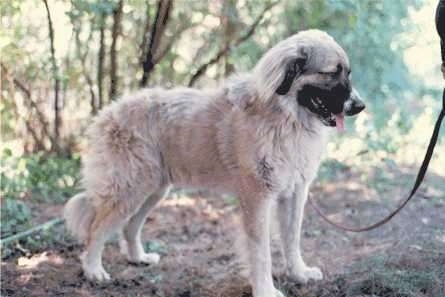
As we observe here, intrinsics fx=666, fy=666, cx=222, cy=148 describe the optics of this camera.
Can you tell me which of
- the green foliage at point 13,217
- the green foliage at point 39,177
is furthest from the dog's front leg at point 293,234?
the green foliage at point 39,177

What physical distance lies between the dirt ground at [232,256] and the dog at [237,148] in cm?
22

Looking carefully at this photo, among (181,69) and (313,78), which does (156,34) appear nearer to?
(181,69)

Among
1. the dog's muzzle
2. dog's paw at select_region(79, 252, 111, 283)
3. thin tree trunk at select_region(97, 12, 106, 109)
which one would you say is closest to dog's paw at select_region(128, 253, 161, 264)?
dog's paw at select_region(79, 252, 111, 283)

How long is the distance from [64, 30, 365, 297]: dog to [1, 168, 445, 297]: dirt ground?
8.7 inches

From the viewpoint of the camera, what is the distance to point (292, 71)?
13.5 feet

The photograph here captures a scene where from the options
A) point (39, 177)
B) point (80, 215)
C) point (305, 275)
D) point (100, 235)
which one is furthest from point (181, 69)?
point (305, 275)

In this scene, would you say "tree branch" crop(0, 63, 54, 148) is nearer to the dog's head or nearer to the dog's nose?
the dog's head

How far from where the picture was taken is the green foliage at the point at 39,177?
6348 mm

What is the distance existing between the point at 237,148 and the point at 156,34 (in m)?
3.28

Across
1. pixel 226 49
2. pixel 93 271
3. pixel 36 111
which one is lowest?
pixel 93 271

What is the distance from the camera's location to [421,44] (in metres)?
8.00

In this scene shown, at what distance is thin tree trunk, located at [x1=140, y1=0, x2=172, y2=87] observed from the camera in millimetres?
6984

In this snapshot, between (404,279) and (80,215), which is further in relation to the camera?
(80,215)

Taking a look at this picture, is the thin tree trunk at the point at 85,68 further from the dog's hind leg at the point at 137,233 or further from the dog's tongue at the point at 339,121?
the dog's tongue at the point at 339,121
